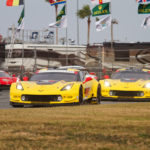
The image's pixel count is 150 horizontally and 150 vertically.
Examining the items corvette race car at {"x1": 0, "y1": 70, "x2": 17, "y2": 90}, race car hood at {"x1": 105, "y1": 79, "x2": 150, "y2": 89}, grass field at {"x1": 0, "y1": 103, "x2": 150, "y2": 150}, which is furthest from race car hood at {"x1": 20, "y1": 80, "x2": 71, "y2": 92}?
corvette race car at {"x1": 0, "y1": 70, "x2": 17, "y2": 90}

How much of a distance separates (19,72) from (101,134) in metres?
25.2

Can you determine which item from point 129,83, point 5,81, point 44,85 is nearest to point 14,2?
point 5,81

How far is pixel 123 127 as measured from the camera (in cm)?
654

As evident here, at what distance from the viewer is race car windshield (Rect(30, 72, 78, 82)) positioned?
13711 mm

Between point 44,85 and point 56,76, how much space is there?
110cm

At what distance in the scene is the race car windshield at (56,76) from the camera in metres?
13.7

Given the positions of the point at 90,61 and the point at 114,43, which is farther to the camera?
the point at 114,43

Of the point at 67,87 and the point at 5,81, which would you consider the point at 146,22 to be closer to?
the point at 5,81

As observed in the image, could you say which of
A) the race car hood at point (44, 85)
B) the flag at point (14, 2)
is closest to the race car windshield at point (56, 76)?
the race car hood at point (44, 85)

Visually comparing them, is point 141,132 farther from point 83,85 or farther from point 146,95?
point 146,95

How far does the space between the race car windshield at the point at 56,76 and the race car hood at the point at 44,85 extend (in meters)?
0.52

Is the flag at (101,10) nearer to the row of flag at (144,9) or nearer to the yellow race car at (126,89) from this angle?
the row of flag at (144,9)

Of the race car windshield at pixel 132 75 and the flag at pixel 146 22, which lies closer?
the race car windshield at pixel 132 75

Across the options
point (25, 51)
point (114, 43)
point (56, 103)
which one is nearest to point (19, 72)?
point (25, 51)
